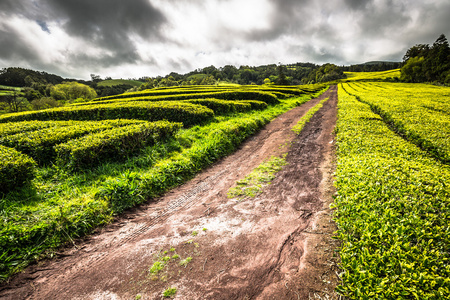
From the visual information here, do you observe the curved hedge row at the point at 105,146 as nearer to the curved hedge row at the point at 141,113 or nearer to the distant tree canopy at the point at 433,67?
the curved hedge row at the point at 141,113

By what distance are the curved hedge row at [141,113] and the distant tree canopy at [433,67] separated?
6319 centimetres

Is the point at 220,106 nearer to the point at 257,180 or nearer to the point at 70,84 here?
the point at 257,180

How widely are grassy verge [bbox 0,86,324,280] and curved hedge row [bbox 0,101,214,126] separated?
410cm

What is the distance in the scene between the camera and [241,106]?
16.5 meters

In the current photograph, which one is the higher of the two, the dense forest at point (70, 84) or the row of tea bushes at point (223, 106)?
the dense forest at point (70, 84)

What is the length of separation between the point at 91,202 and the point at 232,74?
13366cm

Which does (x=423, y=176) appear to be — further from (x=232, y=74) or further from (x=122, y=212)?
(x=232, y=74)

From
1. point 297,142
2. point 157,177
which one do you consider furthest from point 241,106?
point 157,177

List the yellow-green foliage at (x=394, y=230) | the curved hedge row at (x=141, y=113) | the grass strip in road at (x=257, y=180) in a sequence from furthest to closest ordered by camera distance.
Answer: the curved hedge row at (x=141, y=113) < the grass strip in road at (x=257, y=180) < the yellow-green foliage at (x=394, y=230)

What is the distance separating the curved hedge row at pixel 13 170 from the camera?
474cm

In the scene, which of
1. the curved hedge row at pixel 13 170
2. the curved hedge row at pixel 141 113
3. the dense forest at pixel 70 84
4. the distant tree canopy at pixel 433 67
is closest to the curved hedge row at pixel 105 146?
the curved hedge row at pixel 13 170

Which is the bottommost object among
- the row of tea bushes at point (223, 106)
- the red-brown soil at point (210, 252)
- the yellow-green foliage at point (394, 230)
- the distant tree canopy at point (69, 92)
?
the red-brown soil at point (210, 252)

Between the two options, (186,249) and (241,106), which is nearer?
(186,249)

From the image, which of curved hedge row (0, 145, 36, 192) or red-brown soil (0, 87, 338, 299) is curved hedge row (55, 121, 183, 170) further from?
red-brown soil (0, 87, 338, 299)
